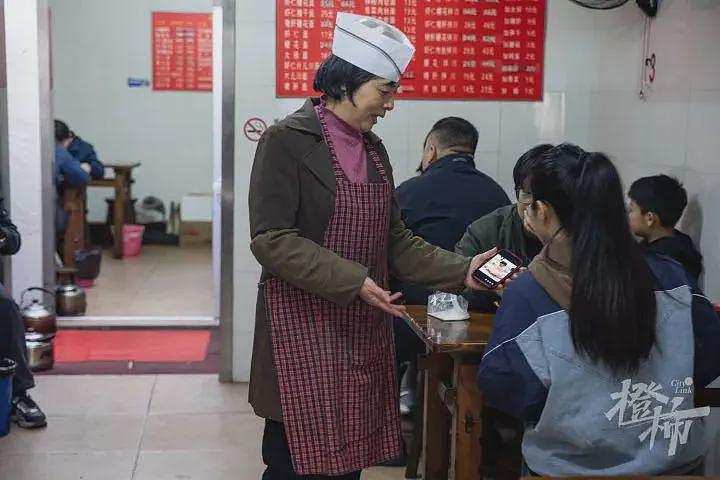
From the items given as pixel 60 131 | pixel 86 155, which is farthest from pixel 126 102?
pixel 60 131

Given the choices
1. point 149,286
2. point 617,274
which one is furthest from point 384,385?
point 149,286

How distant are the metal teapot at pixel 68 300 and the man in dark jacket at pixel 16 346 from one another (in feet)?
5.92

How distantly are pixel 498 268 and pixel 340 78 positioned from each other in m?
0.70

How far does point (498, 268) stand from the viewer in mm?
2664

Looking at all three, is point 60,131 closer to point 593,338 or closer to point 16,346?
point 16,346

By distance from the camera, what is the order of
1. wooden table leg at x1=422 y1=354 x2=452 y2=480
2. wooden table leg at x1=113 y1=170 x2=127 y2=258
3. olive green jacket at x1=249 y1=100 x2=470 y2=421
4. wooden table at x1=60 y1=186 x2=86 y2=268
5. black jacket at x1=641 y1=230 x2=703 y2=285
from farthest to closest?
wooden table leg at x1=113 y1=170 x2=127 y2=258 → wooden table at x1=60 y1=186 x2=86 y2=268 → black jacket at x1=641 y1=230 x2=703 y2=285 → wooden table leg at x1=422 y1=354 x2=452 y2=480 → olive green jacket at x1=249 y1=100 x2=470 y2=421

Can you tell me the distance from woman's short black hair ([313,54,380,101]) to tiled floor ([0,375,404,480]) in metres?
1.89

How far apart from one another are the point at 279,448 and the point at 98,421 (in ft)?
7.04

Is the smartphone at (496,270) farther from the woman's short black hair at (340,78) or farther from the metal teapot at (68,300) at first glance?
the metal teapot at (68,300)

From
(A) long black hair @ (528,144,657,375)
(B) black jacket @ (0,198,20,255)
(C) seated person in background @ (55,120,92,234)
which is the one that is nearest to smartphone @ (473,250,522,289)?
(A) long black hair @ (528,144,657,375)

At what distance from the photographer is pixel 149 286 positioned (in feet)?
25.2

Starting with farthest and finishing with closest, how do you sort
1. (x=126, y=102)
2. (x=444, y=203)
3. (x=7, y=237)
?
1. (x=126, y=102)
2. (x=7, y=237)
3. (x=444, y=203)

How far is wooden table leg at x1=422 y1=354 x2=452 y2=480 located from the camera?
3133 millimetres

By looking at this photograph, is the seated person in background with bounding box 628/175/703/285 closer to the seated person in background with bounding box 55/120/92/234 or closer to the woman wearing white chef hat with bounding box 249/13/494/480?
the woman wearing white chef hat with bounding box 249/13/494/480
